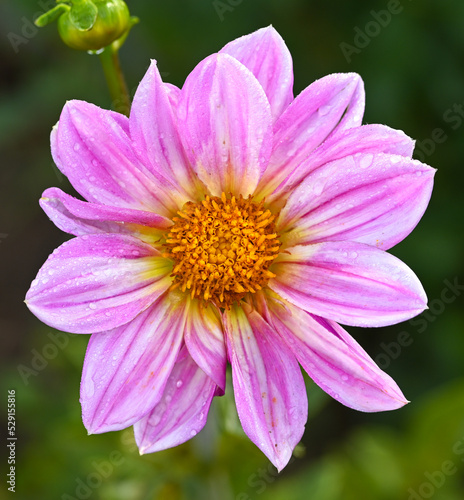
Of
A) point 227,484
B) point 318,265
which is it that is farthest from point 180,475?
point 318,265

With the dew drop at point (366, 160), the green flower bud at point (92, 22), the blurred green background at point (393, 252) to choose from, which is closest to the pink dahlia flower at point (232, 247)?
the dew drop at point (366, 160)

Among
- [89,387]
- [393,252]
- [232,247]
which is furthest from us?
[393,252]

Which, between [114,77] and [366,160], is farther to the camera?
[114,77]

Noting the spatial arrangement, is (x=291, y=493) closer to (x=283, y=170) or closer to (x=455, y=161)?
(x=455, y=161)

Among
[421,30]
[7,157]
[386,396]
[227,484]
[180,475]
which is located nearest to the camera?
[386,396]

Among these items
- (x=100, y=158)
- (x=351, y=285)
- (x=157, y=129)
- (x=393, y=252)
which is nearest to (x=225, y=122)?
(x=157, y=129)

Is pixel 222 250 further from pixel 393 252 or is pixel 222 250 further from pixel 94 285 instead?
pixel 393 252
